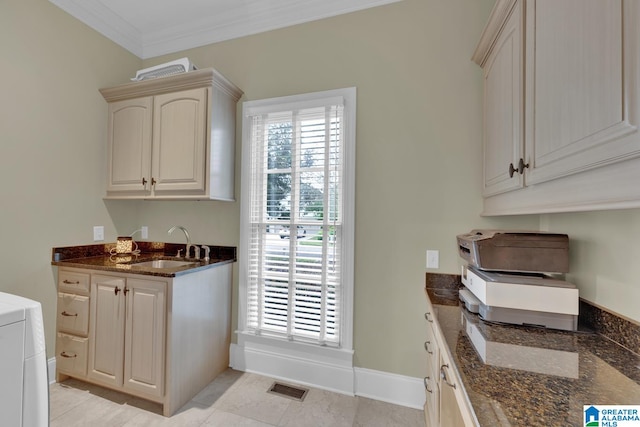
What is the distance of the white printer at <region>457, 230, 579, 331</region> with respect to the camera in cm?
109

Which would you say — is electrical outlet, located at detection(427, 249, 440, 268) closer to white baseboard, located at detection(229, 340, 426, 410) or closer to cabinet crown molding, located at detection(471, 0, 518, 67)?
white baseboard, located at detection(229, 340, 426, 410)

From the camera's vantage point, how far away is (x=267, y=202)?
87.5 inches

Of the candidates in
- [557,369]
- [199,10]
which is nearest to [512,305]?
[557,369]

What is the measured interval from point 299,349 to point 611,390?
1.77 meters

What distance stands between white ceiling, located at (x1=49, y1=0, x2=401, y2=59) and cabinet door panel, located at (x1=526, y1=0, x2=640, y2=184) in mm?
1401

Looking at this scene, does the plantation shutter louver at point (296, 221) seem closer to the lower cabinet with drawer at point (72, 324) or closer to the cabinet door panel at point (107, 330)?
the cabinet door panel at point (107, 330)

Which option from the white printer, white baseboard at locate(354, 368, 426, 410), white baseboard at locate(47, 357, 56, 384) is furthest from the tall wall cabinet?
white baseboard at locate(47, 357, 56, 384)

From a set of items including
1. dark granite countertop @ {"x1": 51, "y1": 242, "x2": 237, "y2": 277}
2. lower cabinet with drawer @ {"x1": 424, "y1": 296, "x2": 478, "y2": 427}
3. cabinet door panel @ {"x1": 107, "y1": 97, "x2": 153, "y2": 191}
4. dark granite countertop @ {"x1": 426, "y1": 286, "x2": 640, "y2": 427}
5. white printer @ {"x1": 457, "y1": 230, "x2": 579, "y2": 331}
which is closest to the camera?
dark granite countertop @ {"x1": 426, "y1": 286, "x2": 640, "y2": 427}

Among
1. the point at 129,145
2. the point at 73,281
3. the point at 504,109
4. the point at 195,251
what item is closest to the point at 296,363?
the point at 195,251

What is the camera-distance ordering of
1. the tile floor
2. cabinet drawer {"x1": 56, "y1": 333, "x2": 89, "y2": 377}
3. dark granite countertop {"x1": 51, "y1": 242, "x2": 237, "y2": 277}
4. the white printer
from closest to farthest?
the white printer < the tile floor < dark granite countertop {"x1": 51, "y1": 242, "x2": 237, "y2": 277} < cabinet drawer {"x1": 56, "y1": 333, "x2": 89, "y2": 377}

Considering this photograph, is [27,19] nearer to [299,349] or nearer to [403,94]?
[403,94]

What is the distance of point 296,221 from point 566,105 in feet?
5.36

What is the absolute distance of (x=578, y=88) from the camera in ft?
2.66

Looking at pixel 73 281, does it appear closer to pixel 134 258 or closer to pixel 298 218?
pixel 134 258
